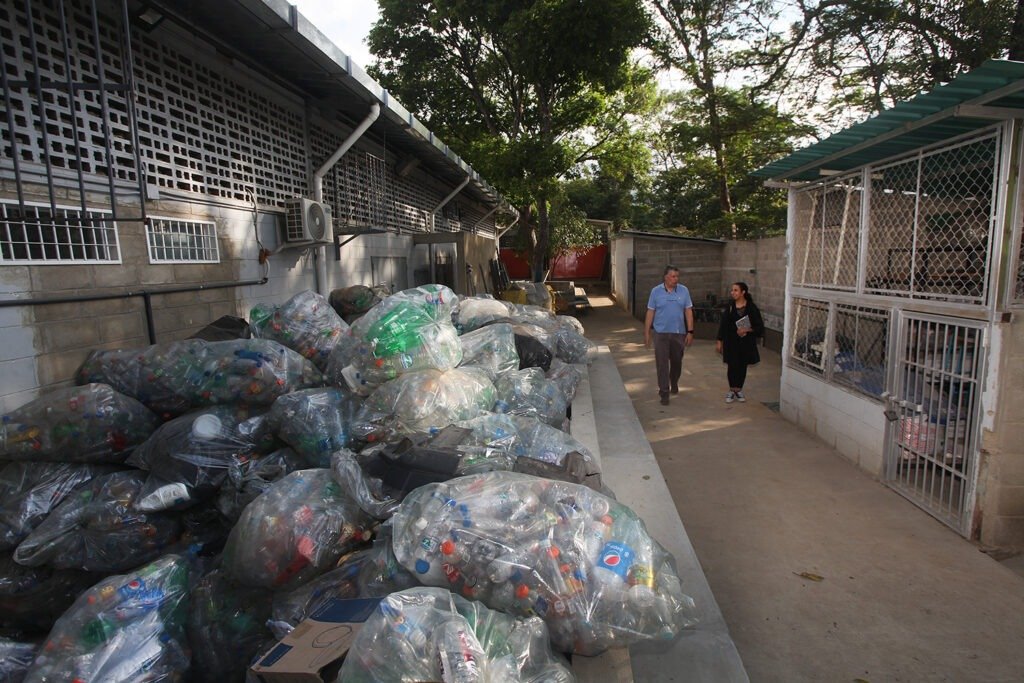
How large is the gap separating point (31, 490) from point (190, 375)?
855 mm

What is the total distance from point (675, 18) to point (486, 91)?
219 inches

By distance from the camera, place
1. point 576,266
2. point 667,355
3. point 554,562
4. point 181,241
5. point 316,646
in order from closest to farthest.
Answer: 1. point 316,646
2. point 554,562
3. point 181,241
4. point 667,355
5. point 576,266

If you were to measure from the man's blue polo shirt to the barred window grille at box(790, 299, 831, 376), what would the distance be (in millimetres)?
1132

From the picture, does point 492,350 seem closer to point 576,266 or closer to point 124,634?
point 124,634

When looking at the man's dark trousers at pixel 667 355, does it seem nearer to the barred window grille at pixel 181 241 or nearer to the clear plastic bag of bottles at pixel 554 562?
the barred window grille at pixel 181 241

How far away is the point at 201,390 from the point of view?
313cm

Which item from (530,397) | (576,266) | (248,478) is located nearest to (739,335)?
(530,397)

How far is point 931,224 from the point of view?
15.9 feet

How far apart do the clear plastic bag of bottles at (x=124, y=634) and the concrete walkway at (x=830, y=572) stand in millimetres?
2417

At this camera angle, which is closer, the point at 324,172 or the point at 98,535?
the point at 98,535

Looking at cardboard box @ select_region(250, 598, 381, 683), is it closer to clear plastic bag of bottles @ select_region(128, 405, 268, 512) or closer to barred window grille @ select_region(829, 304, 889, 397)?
clear plastic bag of bottles @ select_region(128, 405, 268, 512)

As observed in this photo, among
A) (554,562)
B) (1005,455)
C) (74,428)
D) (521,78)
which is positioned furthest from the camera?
(521,78)

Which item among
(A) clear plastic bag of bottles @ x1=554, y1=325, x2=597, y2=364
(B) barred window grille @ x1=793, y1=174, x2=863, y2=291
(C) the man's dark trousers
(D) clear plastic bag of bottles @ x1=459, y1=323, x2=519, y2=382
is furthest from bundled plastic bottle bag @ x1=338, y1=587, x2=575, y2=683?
(C) the man's dark trousers

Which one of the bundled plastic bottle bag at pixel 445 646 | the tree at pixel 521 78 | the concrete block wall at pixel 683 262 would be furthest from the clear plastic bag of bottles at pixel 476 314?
the concrete block wall at pixel 683 262
